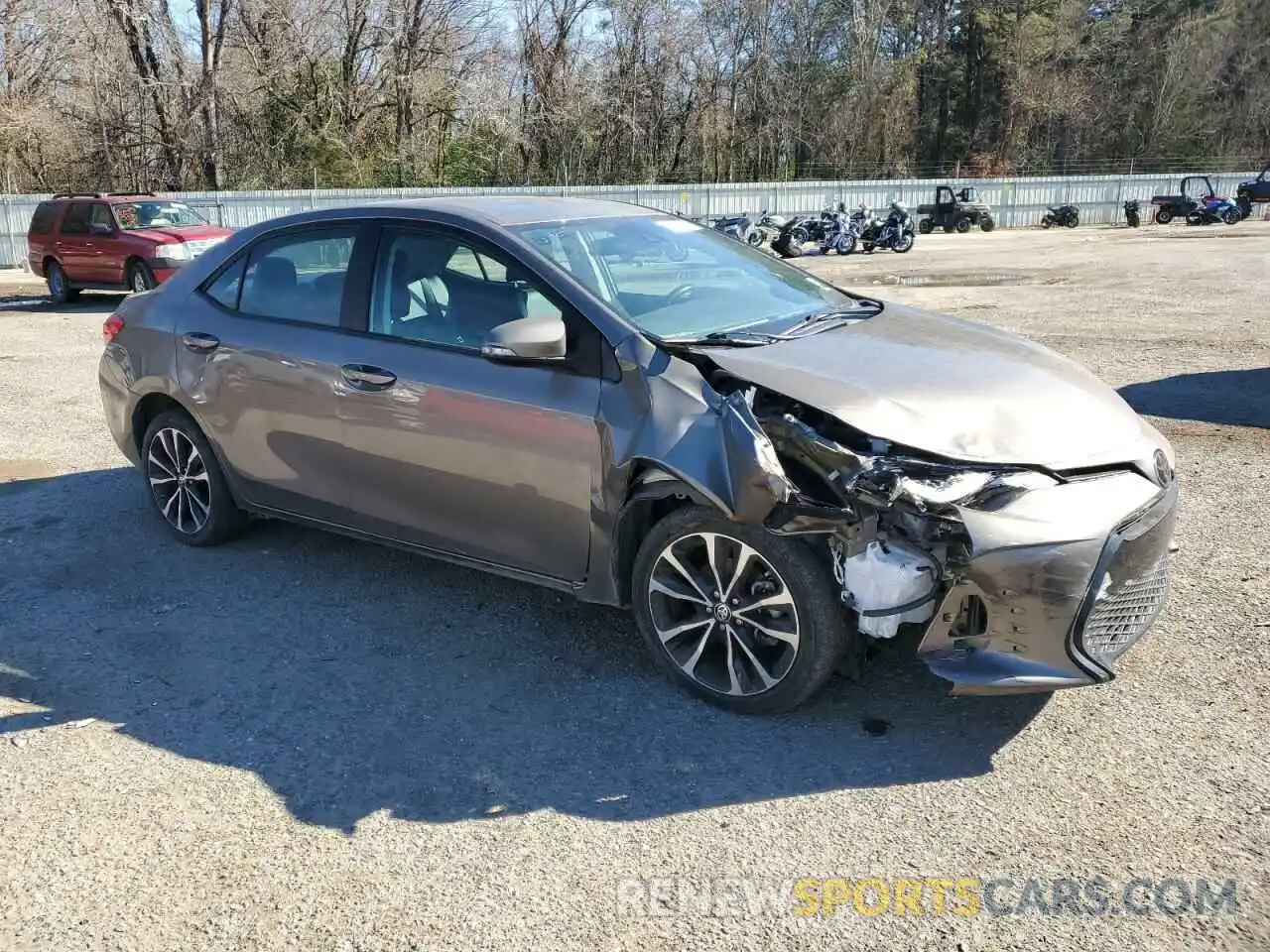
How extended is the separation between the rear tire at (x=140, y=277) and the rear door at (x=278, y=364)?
12.7m

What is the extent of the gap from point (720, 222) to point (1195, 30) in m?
43.9

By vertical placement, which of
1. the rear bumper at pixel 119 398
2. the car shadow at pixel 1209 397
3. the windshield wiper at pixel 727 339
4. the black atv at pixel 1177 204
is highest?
the black atv at pixel 1177 204

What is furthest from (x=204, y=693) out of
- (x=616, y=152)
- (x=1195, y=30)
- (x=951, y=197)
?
(x=1195, y=30)

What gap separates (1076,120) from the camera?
57.0 m

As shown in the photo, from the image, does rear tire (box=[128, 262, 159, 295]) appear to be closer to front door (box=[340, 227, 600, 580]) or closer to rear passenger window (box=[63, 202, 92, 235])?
rear passenger window (box=[63, 202, 92, 235])

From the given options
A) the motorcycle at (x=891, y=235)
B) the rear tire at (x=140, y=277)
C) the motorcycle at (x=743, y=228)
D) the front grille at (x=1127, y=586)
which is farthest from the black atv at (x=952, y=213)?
the front grille at (x=1127, y=586)

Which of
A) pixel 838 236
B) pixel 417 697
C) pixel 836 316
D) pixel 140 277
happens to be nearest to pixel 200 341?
pixel 417 697

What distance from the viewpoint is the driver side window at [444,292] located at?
416 centimetres

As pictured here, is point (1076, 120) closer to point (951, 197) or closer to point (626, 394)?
point (951, 197)

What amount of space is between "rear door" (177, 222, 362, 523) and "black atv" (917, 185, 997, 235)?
34.4m

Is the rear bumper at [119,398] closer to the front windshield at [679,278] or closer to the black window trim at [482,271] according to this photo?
the black window trim at [482,271]

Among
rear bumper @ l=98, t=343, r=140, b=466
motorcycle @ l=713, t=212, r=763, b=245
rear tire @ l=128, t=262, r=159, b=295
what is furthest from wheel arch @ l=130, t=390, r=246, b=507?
motorcycle @ l=713, t=212, r=763, b=245

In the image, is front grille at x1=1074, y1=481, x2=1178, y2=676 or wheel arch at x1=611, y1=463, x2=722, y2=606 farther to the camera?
wheel arch at x1=611, y1=463, x2=722, y2=606

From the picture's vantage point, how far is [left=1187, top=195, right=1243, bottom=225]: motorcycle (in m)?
37.0
